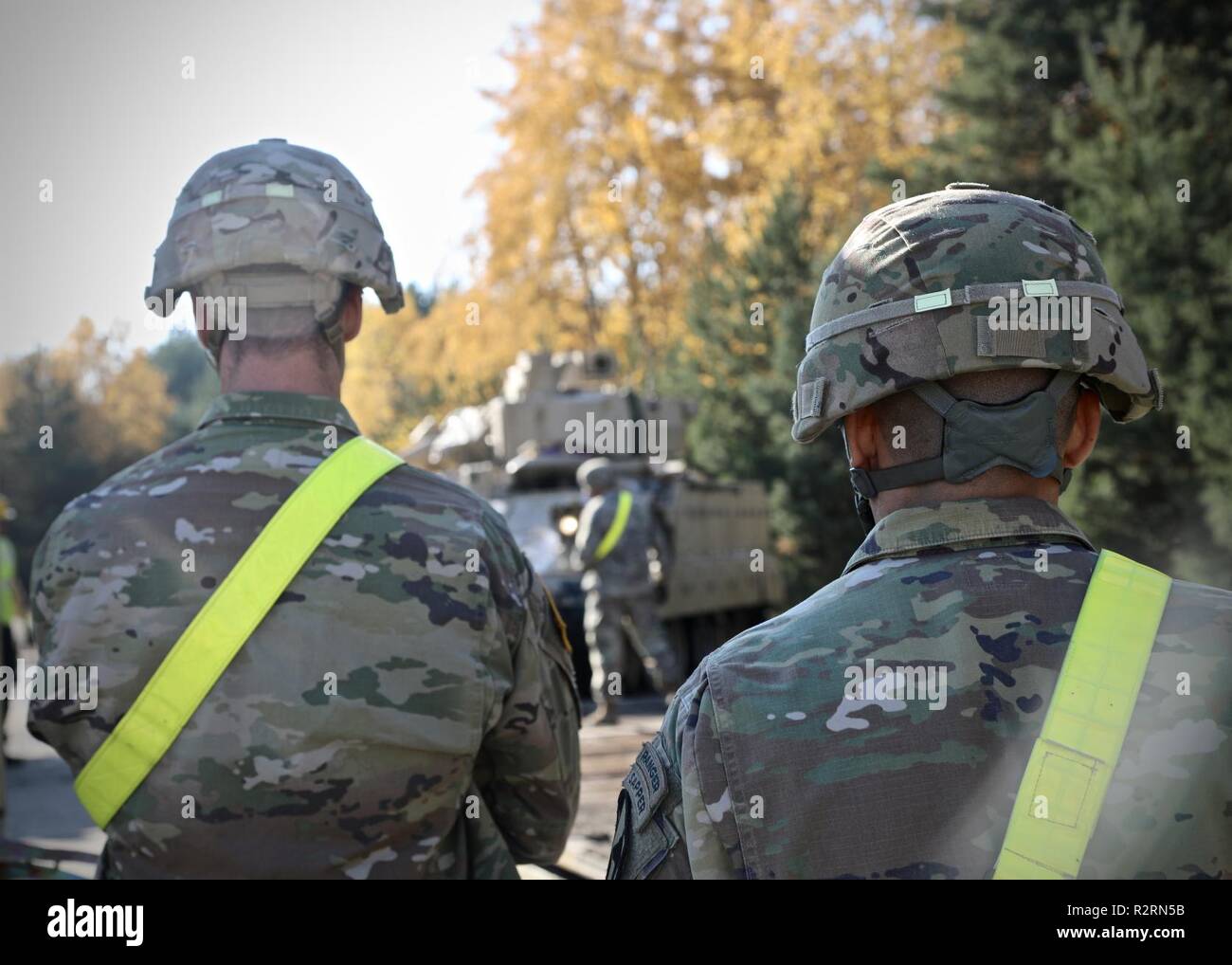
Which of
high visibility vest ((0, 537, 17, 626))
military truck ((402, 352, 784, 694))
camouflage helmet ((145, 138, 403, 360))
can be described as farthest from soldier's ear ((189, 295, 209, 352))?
military truck ((402, 352, 784, 694))

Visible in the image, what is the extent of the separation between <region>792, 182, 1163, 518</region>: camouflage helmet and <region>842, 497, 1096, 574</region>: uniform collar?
0.05m

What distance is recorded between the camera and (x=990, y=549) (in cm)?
208

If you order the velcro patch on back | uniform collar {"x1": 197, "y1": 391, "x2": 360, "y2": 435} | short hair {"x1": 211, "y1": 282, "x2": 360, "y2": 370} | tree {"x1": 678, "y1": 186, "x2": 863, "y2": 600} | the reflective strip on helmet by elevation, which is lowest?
the velcro patch on back

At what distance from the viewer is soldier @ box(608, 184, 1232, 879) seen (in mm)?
1875

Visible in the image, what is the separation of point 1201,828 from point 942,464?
585 millimetres

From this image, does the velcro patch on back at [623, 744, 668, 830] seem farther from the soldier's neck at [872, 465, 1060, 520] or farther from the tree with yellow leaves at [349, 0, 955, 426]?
the tree with yellow leaves at [349, 0, 955, 426]

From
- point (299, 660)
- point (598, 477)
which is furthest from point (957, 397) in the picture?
point (598, 477)

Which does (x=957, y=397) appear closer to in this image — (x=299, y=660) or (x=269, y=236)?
(x=299, y=660)

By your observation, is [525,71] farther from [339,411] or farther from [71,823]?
[339,411]

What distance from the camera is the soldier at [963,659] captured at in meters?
1.88

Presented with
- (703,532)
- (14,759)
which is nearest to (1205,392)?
(703,532)

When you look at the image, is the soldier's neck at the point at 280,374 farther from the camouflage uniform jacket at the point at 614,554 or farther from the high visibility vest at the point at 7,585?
the camouflage uniform jacket at the point at 614,554

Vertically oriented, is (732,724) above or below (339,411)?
below
